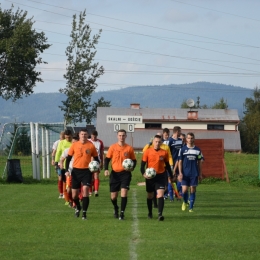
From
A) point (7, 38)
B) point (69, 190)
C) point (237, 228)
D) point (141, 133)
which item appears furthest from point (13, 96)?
point (237, 228)

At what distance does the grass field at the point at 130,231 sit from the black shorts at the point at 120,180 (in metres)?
0.69

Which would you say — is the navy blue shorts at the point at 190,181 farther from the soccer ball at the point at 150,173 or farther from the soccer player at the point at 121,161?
the soccer player at the point at 121,161

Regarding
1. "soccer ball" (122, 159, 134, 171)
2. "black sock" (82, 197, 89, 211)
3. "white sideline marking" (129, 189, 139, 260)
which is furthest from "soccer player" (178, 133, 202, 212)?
Result: "black sock" (82, 197, 89, 211)

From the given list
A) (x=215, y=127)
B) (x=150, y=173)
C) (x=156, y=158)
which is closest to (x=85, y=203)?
(x=150, y=173)

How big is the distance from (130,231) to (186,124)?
83.0 m

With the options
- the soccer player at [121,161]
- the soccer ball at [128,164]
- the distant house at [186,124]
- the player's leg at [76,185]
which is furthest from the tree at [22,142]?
the distant house at [186,124]

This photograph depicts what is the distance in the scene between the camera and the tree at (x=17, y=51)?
227 ft

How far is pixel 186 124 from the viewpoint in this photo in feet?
320

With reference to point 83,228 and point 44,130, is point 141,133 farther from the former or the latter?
point 83,228

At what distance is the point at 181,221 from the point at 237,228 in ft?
5.47

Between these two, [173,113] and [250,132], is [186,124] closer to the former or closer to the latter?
[173,113]

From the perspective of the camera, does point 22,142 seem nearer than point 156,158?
No

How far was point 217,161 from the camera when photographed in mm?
36000

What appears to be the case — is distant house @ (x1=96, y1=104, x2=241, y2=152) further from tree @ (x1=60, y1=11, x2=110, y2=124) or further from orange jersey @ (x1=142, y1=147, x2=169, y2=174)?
orange jersey @ (x1=142, y1=147, x2=169, y2=174)
